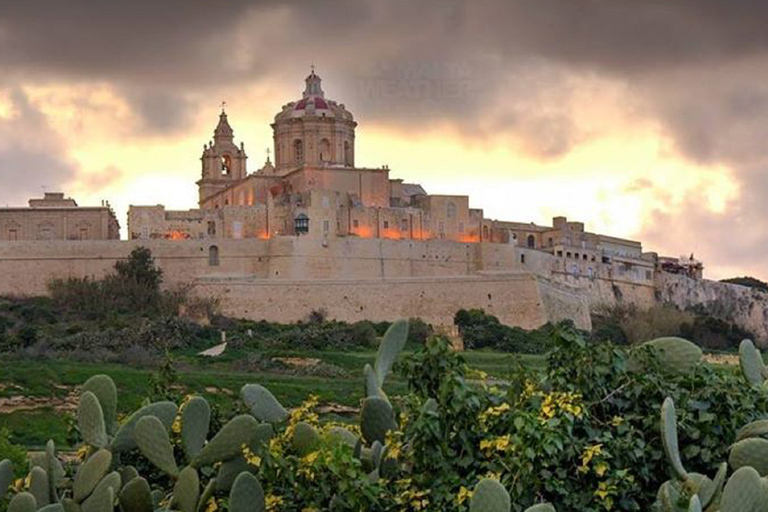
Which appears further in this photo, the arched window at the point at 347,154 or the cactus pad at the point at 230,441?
the arched window at the point at 347,154

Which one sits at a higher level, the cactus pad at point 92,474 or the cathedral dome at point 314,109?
the cathedral dome at point 314,109

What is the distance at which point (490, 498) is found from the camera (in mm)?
7734

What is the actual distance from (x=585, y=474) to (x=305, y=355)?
33.1 meters

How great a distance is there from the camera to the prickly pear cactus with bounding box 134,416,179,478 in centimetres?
923

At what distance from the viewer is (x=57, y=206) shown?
5538 cm

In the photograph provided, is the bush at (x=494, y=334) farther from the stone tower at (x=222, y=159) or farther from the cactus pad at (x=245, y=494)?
the cactus pad at (x=245, y=494)

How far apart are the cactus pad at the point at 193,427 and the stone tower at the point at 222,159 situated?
5399cm

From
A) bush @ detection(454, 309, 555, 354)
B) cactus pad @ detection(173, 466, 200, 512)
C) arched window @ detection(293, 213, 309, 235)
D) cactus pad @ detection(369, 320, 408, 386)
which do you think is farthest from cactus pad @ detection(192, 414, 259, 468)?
arched window @ detection(293, 213, 309, 235)

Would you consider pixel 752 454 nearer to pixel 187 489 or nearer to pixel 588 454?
pixel 588 454

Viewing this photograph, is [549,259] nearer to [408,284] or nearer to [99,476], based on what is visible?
[408,284]

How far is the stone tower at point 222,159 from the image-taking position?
63.3m

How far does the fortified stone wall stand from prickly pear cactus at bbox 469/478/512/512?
5793cm

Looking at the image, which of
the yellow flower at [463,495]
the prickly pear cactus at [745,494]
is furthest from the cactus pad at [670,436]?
the yellow flower at [463,495]

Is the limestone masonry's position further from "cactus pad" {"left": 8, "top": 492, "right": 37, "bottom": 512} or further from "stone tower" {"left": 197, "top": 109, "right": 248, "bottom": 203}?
"cactus pad" {"left": 8, "top": 492, "right": 37, "bottom": 512}
